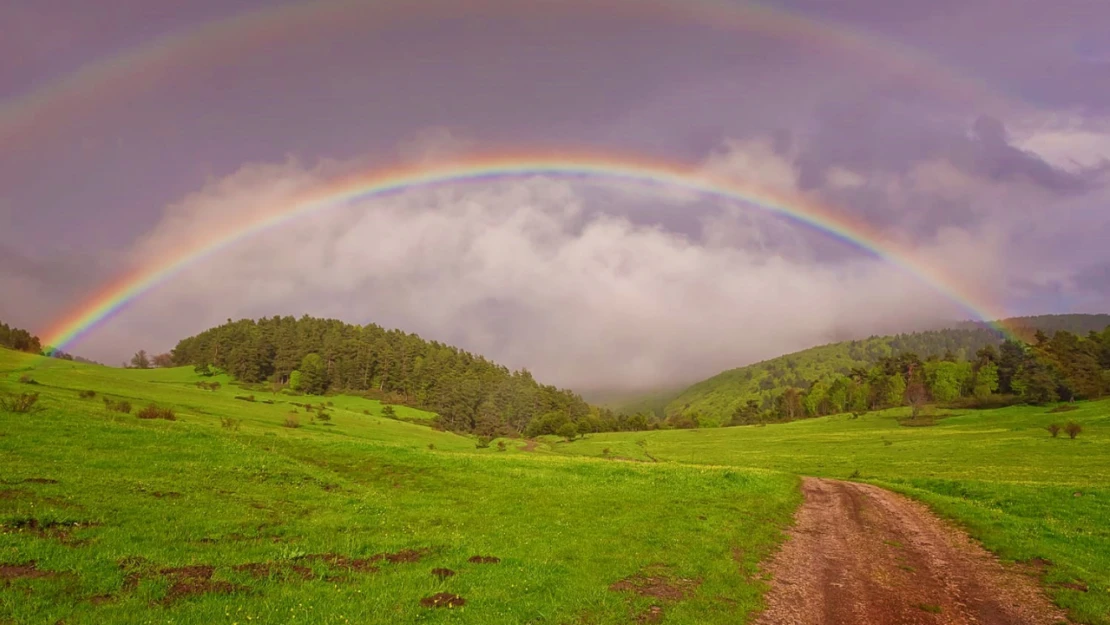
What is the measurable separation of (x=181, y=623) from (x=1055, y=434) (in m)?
108

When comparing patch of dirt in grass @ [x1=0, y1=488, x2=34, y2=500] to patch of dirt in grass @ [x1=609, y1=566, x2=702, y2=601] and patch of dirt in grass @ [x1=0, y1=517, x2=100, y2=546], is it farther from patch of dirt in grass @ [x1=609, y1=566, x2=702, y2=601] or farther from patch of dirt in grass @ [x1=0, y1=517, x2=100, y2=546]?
patch of dirt in grass @ [x1=609, y1=566, x2=702, y2=601]

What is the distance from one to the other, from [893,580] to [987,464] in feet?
202

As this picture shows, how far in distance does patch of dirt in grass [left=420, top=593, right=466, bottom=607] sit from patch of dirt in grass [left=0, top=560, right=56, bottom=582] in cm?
871

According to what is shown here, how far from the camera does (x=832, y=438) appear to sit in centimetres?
10925

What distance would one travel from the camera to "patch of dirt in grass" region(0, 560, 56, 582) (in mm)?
11539

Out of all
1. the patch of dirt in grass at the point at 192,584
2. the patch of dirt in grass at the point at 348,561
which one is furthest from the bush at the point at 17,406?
the patch of dirt in grass at the point at 348,561

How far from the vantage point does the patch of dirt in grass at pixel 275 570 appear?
13664 millimetres

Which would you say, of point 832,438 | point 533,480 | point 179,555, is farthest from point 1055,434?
point 179,555

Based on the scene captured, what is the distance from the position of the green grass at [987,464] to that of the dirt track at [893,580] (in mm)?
1175

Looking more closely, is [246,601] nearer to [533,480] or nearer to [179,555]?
[179,555]

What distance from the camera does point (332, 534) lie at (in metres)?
18.3

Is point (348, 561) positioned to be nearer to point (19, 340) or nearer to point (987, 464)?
point (987, 464)

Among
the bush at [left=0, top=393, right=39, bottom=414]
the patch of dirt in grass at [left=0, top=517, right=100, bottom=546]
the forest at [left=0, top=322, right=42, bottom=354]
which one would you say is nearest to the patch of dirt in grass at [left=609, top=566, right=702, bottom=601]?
the patch of dirt in grass at [left=0, top=517, right=100, bottom=546]

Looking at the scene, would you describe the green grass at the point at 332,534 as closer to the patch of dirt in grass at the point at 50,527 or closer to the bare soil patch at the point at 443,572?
the patch of dirt in grass at the point at 50,527
